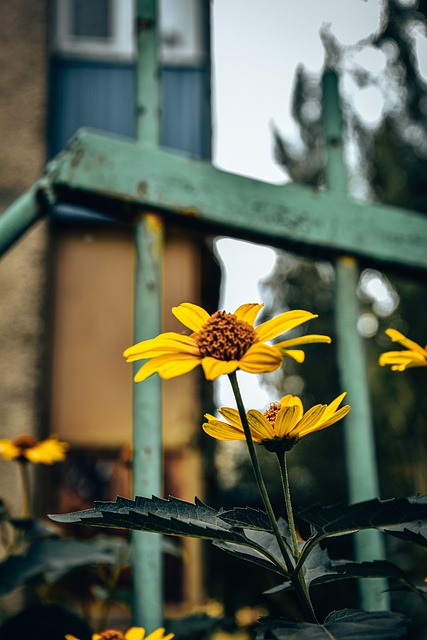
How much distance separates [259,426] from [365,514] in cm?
12

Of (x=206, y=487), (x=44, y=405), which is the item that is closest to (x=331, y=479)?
(x=206, y=487)

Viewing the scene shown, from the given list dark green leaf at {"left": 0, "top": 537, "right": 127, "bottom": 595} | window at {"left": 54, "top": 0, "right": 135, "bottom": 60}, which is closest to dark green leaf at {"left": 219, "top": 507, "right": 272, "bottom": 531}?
dark green leaf at {"left": 0, "top": 537, "right": 127, "bottom": 595}

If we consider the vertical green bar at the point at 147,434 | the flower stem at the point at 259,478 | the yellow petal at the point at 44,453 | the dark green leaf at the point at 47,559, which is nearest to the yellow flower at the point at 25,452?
the yellow petal at the point at 44,453

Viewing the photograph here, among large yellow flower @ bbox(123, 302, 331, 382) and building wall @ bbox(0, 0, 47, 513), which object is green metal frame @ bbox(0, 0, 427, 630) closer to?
large yellow flower @ bbox(123, 302, 331, 382)

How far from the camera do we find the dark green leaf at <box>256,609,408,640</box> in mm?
447

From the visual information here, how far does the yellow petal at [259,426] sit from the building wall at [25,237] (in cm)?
247

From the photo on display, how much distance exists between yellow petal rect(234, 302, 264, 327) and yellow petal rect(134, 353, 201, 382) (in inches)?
3.4

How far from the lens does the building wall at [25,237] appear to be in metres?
A: 3.02

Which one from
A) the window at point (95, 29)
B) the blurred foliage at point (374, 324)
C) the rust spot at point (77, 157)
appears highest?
the window at point (95, 29)

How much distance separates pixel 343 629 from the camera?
18.3 inches

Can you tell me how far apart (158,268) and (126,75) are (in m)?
3.06

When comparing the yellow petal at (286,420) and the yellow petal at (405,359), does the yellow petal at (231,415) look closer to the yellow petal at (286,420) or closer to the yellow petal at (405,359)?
the yellow petal at (286,420)

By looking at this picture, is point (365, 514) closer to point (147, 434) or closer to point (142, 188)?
point (147, 434)

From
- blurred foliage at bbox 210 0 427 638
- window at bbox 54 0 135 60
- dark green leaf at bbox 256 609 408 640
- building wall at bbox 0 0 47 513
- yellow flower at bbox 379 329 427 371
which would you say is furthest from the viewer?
blurred foliage at bbox 210 0 427 638
